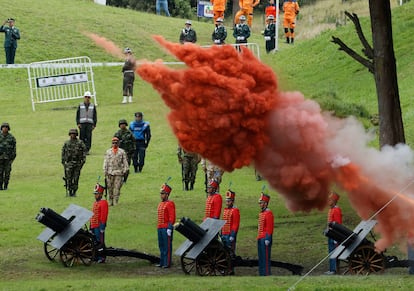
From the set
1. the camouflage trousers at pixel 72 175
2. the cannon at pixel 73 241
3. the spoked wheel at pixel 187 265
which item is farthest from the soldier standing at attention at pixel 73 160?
the spoked wheel at pixel 187 265

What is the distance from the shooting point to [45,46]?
58.5 meters

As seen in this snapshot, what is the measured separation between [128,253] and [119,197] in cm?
783

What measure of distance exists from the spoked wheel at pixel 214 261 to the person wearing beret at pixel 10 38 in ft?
99.7

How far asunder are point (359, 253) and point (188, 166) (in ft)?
35.8

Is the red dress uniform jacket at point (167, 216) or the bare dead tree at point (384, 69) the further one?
the bare dead tree at point (384, 69)

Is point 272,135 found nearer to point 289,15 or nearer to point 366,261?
point 366,261

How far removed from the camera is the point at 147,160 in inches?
1523

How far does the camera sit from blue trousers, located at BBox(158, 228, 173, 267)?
25.5 meters

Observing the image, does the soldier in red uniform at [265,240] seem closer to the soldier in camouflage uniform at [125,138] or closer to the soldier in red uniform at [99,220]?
the soldier in red uniform at [99,220]

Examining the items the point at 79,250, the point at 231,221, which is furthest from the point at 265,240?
the point at 79,250

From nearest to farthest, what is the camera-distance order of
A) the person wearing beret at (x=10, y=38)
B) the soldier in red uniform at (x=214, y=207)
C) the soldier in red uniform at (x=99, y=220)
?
the soldier in red uniform at (x=214, y=207) < the soldier in red uniform at (x=99, y=220) < the person wearing beret at (x=10, y=38)

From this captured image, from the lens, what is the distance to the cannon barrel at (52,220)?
2508 cm

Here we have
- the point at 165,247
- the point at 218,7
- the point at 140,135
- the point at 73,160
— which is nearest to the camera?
the point at 165,247

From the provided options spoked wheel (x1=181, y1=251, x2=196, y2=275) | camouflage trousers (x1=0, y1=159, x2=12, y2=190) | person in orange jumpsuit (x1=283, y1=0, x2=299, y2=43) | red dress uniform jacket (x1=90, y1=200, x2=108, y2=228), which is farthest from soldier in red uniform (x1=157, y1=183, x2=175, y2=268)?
person in orange jumpsuit (x1=283, y1=0, x2=299, y2=43)
